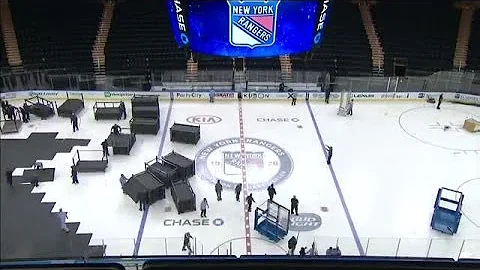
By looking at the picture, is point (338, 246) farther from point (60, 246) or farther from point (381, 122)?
point (381, 122)

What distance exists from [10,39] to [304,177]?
16968 mm

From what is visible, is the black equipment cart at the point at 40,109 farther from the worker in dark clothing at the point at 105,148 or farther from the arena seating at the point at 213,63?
the arena seating at the point at 213,63

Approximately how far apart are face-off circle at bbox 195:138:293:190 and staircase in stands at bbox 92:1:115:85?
715 cm

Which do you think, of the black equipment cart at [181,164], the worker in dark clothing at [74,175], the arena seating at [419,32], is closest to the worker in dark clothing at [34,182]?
the worker in dark clothing at [74,175]

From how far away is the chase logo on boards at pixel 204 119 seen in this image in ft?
65.6

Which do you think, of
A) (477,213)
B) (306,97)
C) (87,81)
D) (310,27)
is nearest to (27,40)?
(87,81)

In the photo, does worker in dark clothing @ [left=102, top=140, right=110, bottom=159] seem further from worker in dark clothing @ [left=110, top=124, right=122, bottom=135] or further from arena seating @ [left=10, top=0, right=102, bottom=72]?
arena seating @ [left=10, top=0, right=102, bottom=72]

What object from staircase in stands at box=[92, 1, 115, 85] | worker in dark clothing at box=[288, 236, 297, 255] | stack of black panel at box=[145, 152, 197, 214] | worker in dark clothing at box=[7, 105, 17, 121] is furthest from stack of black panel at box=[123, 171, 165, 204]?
staircase in stands at box=[92, 1, 115, 85]

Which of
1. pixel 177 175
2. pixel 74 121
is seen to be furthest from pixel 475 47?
pixel 74 121

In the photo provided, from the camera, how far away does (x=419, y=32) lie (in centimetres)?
2669

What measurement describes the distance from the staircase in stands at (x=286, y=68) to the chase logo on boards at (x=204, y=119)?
172 inches

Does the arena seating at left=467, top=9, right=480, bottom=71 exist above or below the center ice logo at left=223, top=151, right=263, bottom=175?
above

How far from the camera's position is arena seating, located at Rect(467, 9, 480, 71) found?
24734 millimetres

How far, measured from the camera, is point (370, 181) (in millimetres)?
16172
